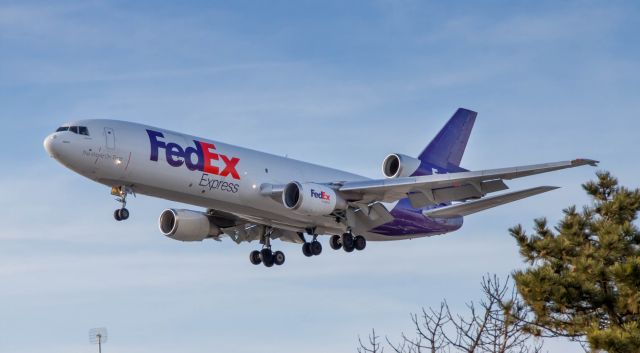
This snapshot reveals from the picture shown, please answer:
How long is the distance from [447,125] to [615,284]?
23927mm

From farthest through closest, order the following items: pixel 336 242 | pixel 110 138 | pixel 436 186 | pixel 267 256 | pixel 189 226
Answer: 1. pixel 267 256
2. pixel 189 226
3. pixel 336 242
4. pixel 436 186
5. pixel 110 138

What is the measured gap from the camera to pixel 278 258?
140 feet

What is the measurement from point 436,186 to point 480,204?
3572 mm

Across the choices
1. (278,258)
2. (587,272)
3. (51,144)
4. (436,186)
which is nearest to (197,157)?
(51,144)

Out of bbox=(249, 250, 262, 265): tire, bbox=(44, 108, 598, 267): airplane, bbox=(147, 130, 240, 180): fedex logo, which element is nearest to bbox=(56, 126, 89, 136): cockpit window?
bbox=(44, 108, 598, 267): airplane

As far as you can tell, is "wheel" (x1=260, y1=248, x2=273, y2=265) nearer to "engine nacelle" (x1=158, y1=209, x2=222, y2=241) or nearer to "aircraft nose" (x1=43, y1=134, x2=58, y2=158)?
"engine nacelle" (x1=158, y1=209, x2=222, y2=241)

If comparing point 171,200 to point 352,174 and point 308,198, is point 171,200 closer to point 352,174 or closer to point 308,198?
point 308,198

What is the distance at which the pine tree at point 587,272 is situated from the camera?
2259 centimetres

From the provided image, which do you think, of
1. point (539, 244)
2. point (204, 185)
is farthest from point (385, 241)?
point (539, 244)

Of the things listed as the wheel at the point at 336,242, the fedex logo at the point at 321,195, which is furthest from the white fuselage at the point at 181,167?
the fedex logo at the point at 321,195

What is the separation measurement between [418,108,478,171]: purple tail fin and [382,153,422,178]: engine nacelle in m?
3.94

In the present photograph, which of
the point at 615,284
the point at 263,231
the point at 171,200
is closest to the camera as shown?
the point at 615,284

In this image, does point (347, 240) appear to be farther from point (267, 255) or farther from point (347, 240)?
point (267, 255)

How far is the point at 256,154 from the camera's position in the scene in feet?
127
